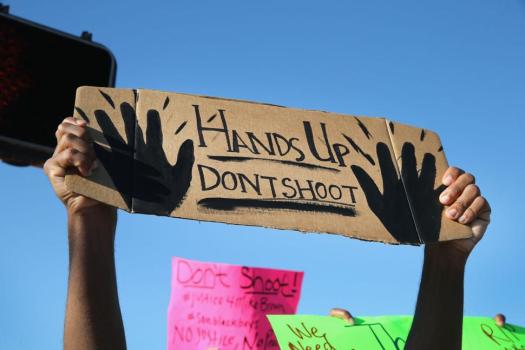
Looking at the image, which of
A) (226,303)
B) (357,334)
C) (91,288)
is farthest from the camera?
(226,303)

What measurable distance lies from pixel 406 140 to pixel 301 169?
0.38 m

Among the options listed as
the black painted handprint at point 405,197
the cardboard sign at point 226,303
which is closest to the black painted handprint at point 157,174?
the black painted handprint at point 405,197

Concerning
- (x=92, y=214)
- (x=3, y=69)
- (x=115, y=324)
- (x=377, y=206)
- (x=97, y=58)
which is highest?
(x=97, y=58)

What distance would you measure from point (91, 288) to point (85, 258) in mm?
73

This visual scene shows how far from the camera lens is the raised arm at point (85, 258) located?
143 centimetres

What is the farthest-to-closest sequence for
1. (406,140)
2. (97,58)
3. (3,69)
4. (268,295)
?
(268,295)
(406,140)
(97,58)
(3,69)

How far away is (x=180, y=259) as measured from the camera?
401 centimetres

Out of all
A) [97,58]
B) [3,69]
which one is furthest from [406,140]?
[3,69]

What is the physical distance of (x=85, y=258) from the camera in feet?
4.96

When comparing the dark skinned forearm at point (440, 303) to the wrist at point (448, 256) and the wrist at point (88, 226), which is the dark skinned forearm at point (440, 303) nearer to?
the wrist at point (448, 256)

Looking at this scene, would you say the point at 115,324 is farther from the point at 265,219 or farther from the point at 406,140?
the point at 406,140

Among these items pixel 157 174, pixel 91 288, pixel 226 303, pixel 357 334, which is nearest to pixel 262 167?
pixel 157 174

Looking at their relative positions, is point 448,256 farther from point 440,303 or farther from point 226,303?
point 226,303

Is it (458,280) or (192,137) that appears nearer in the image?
(192,137)
